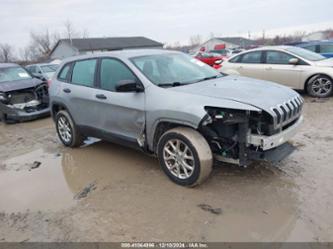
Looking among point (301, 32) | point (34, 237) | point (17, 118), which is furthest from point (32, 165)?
point (301, 32)

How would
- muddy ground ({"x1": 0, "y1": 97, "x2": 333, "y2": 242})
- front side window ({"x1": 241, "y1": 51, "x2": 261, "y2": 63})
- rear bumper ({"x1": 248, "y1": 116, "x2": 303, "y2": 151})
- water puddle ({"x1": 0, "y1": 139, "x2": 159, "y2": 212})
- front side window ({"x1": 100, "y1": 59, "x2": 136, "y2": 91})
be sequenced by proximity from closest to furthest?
muddy ground ({"x1": 0, "y1": 97, "x2": 333, "y2": 242})
rear bumper ({"x1": 248, "y1": 116, "x2": 303, "y2": 151})
water puddle ({"x1": 0, "y1": 139, "x2": 159, "y2": 212})
front side window ({"x1": 100, "y1": 59, "x2": 136, "y2": 91})
front side window ({"x1": 241, "y1": 51, "x2": 261, "y2": 63})

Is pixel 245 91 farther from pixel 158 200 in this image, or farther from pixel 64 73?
pixel 64 73

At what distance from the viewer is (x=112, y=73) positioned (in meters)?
4.46

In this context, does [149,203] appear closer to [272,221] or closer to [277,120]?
[272,221]

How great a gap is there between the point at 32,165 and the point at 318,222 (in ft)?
14.5

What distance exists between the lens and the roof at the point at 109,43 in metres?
47.3

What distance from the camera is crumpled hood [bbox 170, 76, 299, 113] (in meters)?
3.31

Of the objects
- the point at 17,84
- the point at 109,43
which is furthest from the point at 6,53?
the point at 17,84

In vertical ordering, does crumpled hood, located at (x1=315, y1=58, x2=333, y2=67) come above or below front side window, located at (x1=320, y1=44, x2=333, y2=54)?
below

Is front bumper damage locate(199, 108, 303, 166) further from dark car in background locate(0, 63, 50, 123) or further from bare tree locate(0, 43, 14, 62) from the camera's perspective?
bare tree locate(0, 43, 14, 62)

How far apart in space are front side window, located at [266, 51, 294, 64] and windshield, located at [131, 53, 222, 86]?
4588mm

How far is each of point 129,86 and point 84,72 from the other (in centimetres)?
151

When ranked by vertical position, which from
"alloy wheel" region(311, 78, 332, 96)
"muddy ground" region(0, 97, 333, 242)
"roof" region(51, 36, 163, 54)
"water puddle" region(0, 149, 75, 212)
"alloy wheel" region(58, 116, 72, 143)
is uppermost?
"roof" region(51, 36, 163, 54)

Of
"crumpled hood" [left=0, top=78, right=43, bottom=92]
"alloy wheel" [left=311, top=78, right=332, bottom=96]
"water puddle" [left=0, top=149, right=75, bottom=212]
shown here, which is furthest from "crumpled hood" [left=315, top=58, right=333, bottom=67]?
"crumpled hood" [left=0, top=78, right=43, bottom=92]
